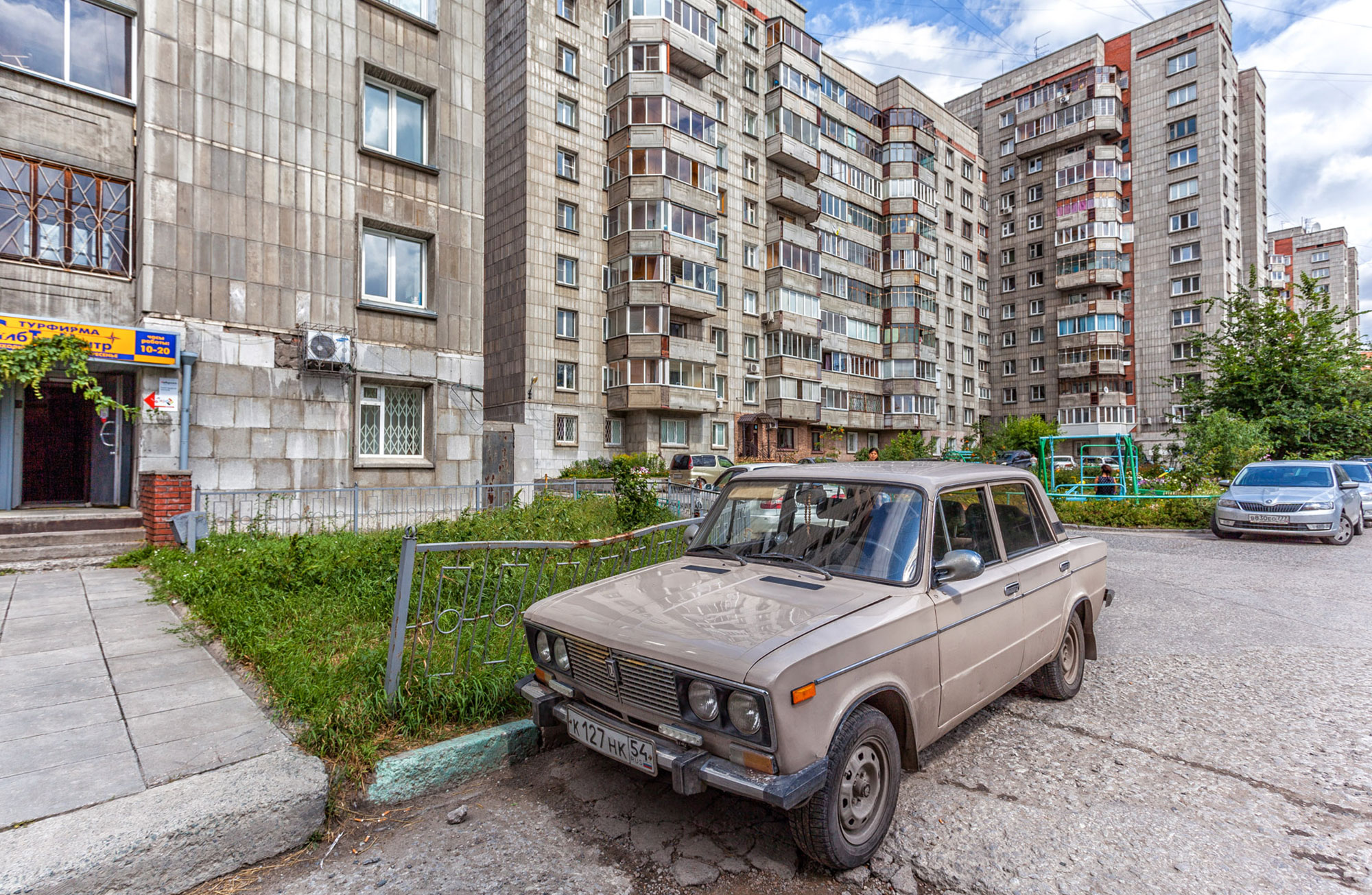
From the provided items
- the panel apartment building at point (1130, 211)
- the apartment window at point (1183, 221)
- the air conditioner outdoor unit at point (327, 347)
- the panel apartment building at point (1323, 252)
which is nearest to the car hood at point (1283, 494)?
the air conditioner outdoor unit at point (327, 347)

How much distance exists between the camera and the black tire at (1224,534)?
14023 millimetres

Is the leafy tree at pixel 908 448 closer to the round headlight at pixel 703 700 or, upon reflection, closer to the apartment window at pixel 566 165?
the apartment window at pixel 566 165

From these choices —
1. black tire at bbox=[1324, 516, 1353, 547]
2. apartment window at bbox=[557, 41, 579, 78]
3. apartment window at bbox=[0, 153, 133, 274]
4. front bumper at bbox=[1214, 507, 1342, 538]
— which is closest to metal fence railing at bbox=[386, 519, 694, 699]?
apartment window at bbox=[0, 153, 133, 274]

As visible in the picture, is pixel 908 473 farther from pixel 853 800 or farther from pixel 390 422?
pixel 390 422

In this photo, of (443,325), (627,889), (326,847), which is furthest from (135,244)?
(627,889)

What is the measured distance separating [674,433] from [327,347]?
21.2m

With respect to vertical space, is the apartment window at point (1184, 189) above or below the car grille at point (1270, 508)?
above

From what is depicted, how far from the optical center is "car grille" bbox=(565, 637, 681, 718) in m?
2.86

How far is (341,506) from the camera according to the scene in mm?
11062

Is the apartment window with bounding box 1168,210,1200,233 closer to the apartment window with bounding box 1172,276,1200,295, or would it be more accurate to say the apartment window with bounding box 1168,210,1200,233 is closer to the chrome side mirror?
the apartment window with bounding box 1172,276,1200,295

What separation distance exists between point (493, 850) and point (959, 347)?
5543cm

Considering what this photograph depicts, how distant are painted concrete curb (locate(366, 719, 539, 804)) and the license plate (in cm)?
74

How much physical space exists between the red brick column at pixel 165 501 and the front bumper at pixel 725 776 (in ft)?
29.2

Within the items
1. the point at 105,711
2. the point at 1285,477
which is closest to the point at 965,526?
the point at 105,711
